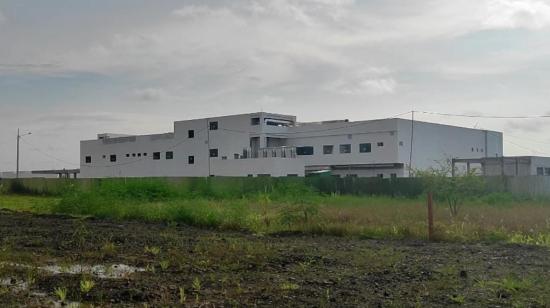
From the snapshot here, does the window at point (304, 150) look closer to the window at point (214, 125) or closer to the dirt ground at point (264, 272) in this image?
the window at point (214, 125)

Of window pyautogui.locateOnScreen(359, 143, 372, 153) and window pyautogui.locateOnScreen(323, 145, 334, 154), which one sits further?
window pyautogui.locateOnScreen(323, 145, 334, 154)

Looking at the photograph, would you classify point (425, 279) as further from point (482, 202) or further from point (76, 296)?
point (482, 202)

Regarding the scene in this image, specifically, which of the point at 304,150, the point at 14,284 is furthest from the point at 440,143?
the point at 14,284

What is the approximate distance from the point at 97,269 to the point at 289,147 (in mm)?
48003

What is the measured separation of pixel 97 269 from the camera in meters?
9.37

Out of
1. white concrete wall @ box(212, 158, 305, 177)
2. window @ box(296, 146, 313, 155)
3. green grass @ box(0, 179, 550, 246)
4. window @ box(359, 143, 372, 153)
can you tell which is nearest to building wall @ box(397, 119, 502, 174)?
window @ box(359, 143, 372, 153)

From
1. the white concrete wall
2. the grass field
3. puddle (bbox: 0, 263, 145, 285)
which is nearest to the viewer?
the grass field

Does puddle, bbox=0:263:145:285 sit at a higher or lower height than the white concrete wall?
lower

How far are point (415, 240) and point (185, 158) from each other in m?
52.8

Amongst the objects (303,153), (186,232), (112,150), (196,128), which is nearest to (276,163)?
(303,153)

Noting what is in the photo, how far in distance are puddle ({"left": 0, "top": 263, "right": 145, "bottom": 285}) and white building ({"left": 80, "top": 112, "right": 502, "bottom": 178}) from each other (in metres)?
44.1

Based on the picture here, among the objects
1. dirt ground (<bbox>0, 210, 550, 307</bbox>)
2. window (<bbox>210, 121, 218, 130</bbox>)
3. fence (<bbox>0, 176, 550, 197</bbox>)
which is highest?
window (<bbox>210, 121, 218, 130</bbox>)

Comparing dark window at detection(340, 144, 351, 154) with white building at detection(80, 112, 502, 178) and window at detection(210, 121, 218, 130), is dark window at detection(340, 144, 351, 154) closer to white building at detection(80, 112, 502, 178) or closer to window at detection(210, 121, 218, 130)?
white building at detection(80, 112, 502, 178)

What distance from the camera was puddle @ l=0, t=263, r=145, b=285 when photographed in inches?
Result: 350
